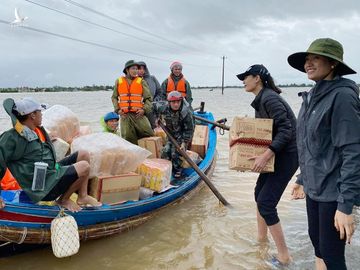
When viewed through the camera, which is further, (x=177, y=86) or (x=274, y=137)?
(x=177, y=86)

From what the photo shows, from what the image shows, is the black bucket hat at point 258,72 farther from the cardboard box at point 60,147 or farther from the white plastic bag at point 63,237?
the cardboard box at point 60,147

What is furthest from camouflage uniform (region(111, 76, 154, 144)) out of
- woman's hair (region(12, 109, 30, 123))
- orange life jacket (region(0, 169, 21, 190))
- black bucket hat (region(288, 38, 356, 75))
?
black bucket hat (region(288, 38, 356, 75))

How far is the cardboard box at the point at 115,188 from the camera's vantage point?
15.1ft

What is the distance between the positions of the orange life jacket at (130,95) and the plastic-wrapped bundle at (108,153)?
1.94 meters

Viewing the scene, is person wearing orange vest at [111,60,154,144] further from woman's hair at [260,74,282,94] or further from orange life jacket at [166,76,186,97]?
woman's hair at [260,74,282,94]

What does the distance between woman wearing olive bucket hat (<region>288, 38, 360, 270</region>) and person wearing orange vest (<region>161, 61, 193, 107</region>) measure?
5.93 metres

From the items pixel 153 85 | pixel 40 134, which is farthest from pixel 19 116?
pixel 153 85

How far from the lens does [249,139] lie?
11.7 ft

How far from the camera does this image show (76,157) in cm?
449

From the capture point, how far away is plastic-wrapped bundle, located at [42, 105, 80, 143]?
5.60 m

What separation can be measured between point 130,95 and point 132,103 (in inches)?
6.2

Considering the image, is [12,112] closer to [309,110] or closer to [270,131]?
[270,131]

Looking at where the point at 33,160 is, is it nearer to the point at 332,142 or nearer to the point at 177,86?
the point at 332,142

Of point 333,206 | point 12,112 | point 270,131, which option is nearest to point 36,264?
point 12,112
